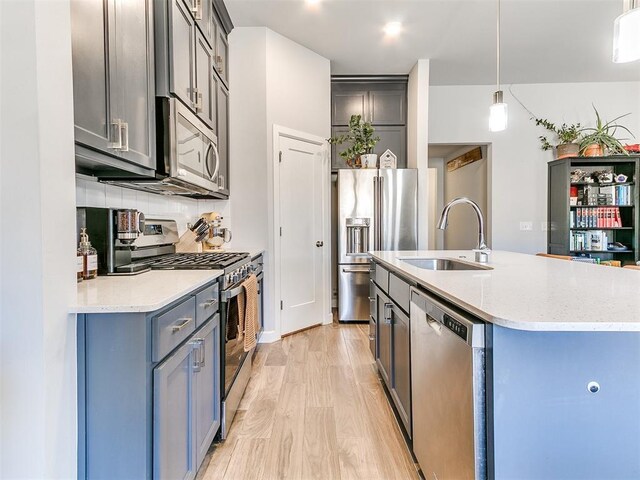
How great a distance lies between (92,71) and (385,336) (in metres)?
1.96

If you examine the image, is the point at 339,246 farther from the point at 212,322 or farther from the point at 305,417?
the point at 212,322

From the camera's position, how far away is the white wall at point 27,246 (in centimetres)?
94

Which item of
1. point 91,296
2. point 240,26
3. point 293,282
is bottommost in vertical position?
point 293,282

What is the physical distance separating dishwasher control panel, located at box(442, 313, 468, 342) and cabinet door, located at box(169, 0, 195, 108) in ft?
A: 5.64

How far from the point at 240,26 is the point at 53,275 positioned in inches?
127

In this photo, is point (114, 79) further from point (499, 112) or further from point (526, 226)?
point (526, 226)

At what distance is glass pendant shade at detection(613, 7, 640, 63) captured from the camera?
1.38 meters

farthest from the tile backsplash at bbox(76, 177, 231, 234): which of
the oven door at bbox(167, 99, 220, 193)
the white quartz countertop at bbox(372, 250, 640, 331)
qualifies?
the white quartz countertop at bbox(372, 250, 640, 331)

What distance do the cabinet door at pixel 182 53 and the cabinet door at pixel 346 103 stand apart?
8.31 feet

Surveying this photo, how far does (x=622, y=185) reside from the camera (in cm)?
448

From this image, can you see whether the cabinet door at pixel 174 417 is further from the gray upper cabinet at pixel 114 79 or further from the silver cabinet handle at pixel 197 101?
the silver cabinet handle at pixel 197 101

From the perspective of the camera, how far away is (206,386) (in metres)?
1.61

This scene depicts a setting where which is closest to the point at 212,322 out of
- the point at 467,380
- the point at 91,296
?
the point at 91,296

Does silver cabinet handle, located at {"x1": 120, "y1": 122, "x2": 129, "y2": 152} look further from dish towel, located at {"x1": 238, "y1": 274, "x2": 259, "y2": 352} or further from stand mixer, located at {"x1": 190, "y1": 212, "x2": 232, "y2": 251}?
stand mixer, located at {"x1": 190, "y1": 212, "x2": 232, "y2": 251}
